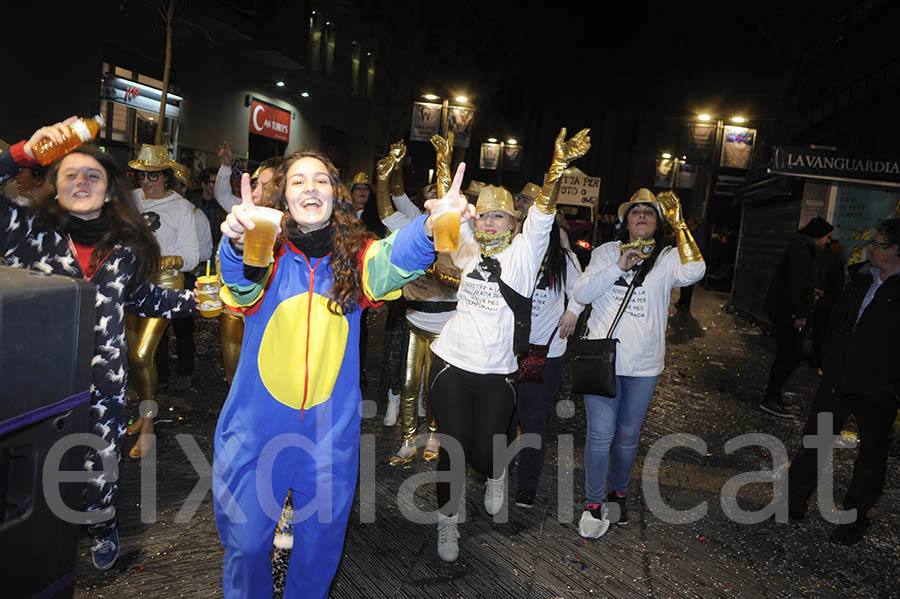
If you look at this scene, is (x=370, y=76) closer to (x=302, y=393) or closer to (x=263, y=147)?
(x=263, y=147)

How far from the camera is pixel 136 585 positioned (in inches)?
124

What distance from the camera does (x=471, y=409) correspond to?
364 centimetres

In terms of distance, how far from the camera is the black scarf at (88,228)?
3.19 metres

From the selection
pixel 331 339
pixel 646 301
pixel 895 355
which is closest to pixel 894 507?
pixel 895 355

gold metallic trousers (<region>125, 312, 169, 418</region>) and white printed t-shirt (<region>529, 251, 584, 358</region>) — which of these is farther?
gold metallic trousers (<region>125, 312, 169, 418</region>)

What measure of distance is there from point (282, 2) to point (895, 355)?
64.8ft

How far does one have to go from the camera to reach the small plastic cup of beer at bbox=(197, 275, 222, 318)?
2.71m

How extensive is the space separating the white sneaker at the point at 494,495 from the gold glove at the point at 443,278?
156 cm

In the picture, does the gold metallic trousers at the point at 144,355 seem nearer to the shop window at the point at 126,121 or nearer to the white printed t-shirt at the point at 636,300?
the white printed t-shirt at the point at 636,300

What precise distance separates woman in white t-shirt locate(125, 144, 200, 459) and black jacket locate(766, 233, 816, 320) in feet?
21.4

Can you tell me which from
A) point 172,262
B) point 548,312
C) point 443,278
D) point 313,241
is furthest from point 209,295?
point 443,278

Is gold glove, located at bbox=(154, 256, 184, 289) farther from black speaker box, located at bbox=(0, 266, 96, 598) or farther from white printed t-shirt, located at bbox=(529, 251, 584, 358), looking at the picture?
black speaker box, located at bbox=(0, 266, 96, 598)

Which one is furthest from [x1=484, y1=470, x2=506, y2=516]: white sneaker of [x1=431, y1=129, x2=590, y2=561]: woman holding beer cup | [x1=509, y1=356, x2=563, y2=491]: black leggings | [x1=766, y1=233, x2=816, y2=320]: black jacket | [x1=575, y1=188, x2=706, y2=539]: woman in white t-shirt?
[x1=766, y1=233, x2=816, y2=320]: black jacket

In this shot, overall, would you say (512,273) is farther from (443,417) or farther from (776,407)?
(776,407)
